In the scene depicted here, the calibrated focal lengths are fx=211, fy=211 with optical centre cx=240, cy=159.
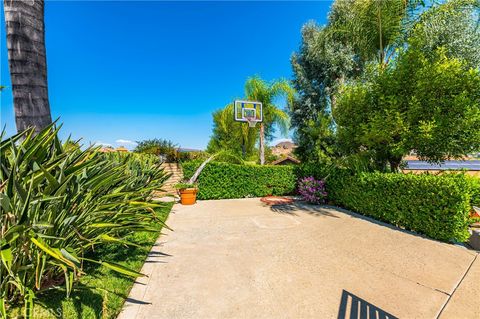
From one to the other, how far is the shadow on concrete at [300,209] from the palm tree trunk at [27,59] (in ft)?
21.3

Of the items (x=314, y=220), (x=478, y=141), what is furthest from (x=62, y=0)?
(x=478, y=141)

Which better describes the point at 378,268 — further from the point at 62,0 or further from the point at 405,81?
the point at 62,0

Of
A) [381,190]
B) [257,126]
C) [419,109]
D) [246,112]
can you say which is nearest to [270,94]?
[246,112]

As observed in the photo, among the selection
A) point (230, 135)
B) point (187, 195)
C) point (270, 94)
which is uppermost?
point (270, 94)

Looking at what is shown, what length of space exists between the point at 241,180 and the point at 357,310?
785 centimetres

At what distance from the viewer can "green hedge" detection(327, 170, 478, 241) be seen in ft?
14.2

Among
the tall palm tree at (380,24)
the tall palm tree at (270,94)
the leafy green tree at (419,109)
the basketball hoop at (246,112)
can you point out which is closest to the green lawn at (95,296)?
the leafy green tree at (419,109)

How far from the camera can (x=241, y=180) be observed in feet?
33.3

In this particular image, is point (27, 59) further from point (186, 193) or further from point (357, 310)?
point (186, 193)

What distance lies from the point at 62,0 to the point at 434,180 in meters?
9.63

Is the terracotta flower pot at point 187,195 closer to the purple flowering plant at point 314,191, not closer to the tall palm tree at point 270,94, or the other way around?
the purple flowering plant at point 314,191

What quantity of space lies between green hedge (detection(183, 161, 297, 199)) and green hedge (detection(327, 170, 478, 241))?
3.92 m

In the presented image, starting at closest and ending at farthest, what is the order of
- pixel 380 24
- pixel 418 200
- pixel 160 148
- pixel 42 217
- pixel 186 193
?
pixel 42 217 → pixel 418 200 → pixel 380 24 → pixel 186 193 → pixel 160 148

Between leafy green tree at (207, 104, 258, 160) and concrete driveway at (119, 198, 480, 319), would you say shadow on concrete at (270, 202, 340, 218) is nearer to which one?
concrete driveway at (119, 198, 480, 319)
